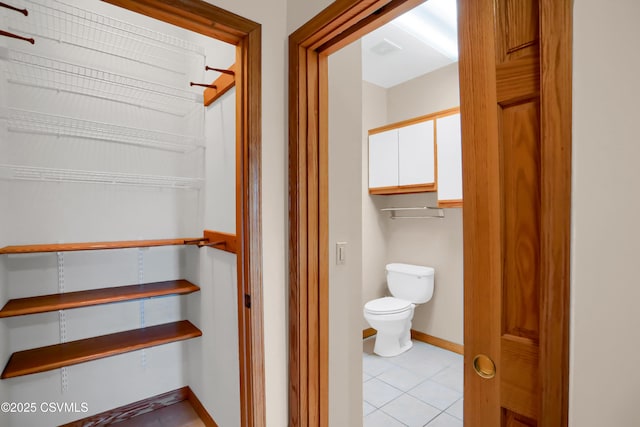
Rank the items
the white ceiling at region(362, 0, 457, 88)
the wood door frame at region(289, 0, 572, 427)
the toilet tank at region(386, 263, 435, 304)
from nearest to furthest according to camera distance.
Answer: the wood door frame at region(289, 0, 572, 427) < the white ceiling at region(362, 0, 457, 88) < the toilet tank at region(386, 263, 435, 304)

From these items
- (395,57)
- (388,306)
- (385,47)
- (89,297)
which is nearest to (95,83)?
(89,297)

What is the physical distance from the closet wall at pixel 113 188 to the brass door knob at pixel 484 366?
1.17 metres

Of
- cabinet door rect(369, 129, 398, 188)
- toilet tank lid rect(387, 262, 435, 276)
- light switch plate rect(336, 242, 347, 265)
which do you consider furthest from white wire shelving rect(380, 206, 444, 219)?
light switch plate rect(336, 242, 347, 265)

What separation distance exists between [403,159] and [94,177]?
8.06ft

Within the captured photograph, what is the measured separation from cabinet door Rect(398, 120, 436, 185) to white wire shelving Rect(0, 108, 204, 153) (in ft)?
6.00

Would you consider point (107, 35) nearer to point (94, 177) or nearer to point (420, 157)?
point (94, 177)

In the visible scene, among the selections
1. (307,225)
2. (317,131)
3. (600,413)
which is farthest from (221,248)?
(600,413)

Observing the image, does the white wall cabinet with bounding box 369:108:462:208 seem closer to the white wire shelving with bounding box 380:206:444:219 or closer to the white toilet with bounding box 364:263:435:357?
the white wire shelving with bounding box 380:206:444:219

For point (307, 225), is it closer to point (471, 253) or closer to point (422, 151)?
point (471, 253)

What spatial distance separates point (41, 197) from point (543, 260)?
7.93 feet

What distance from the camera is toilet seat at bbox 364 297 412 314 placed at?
9.02 feet

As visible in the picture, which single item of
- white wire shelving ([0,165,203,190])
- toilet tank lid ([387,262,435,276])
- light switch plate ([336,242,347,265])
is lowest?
toilet tank lid ([387,262,435,276])

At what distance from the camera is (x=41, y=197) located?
6.09 ft

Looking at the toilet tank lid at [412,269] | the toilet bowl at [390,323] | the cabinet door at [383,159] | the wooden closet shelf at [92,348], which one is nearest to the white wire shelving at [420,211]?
the cabinet door at [383,159]
